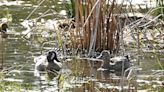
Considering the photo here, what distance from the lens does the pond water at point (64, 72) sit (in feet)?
26.5

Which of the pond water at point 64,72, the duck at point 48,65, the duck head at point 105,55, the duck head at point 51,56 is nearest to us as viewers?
the pond water at point 64,72

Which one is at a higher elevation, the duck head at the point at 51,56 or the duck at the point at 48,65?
the duck head at the point at 51,56

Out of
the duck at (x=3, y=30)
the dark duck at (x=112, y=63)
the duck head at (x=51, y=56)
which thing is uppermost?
the duck at (x=3, y=30)

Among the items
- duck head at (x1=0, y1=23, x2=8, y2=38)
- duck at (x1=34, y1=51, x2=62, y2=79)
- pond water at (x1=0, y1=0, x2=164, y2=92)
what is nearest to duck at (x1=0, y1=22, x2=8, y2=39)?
duck head at (x1=0, y1=23, x2=8, y2=38)

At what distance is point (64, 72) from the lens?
30.2ft

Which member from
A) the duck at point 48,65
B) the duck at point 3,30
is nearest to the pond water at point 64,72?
the duck at point 48,65

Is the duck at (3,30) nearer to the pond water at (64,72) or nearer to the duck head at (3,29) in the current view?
the duck head at (3,29)

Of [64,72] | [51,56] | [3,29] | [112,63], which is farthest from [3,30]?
[64,72]

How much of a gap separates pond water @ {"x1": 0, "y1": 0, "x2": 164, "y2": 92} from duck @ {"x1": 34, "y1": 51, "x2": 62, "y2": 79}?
0.29ft

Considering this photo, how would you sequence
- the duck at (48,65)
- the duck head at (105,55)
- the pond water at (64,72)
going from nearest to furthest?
the pond water at (64,72) < the duck at (48,65) < the duck head at (105,55)

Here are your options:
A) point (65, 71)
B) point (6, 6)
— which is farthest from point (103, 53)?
point (6, 6)

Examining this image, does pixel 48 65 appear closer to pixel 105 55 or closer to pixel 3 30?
pixel 105 55

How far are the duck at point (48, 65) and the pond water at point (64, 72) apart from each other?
90mm

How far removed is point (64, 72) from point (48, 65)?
0.86m
